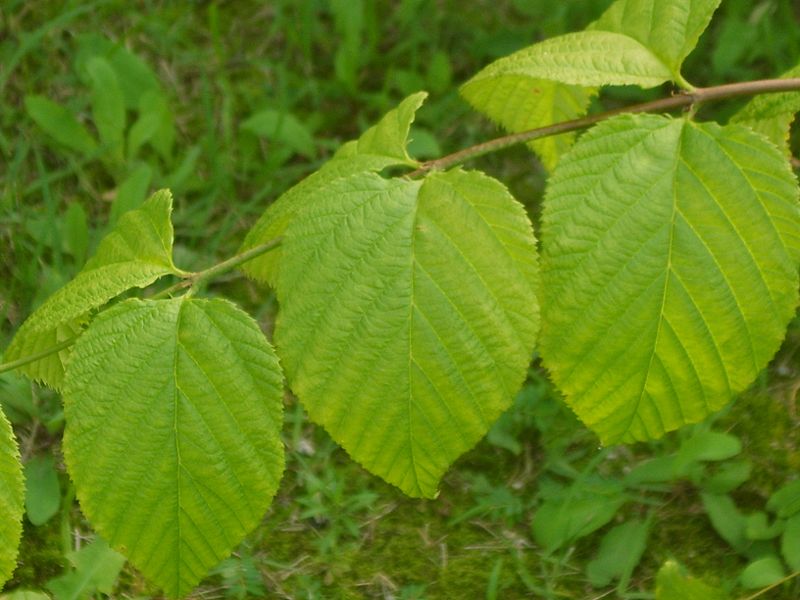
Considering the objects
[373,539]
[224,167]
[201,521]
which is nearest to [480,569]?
[373,539]

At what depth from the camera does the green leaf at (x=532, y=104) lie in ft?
5.81

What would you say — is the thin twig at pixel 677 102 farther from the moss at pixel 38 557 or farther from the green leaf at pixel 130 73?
the green leaf at pixel 130 73

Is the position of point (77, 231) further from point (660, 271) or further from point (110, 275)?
point (660, 271)

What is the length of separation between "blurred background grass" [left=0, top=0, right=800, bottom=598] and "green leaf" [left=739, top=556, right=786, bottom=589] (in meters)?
0.06

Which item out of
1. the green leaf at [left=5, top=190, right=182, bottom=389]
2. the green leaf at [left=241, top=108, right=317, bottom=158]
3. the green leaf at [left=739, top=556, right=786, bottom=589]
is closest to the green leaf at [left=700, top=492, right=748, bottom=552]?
the green leaf at [left=739, top=556, right=786, bottom=589]

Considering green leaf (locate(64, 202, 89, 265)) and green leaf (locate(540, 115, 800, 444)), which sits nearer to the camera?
green leaf (locate(540, 115, 800, 444))

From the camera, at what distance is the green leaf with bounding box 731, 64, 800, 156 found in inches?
58.7

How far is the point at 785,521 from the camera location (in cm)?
190

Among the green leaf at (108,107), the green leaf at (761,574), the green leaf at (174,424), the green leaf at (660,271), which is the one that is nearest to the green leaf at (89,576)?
the green leaf at (174,424)

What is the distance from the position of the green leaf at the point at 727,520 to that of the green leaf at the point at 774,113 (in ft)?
2.39

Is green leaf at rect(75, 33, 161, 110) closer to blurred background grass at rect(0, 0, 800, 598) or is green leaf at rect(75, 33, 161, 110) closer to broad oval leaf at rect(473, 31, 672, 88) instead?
blurred background grass at rect(0, 0, 800, 598)

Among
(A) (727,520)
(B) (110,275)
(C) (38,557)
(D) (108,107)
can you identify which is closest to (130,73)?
(D) (108,107)

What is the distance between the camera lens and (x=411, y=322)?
1203 millimetres

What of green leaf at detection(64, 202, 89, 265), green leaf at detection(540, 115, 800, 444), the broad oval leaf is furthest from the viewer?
green leaf at detection(64, 202, 89, 265)
